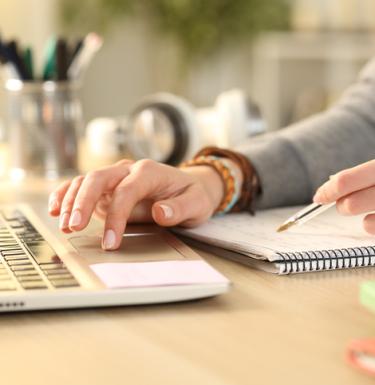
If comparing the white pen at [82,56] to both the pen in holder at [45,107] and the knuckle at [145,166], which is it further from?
the knuckle at [145,166]

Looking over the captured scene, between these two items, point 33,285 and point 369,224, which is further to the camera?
point 369,224

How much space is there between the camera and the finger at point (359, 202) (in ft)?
2.39

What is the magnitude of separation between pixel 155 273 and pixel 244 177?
38 centimetres

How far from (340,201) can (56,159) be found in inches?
28.9

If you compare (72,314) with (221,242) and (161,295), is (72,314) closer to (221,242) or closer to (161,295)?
(161,295)

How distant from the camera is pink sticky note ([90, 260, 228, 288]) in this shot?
Answer: 0.60 meters

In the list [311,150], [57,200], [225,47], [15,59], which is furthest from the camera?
[225,47]

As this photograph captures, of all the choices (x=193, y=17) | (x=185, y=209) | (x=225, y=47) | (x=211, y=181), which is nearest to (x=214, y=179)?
(x=211, y=181)

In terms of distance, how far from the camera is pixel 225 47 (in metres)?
4.48

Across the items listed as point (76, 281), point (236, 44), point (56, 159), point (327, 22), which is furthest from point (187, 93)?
point (76, 281)

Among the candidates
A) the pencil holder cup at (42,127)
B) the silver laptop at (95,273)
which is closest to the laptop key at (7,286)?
the silver laptop at (95,273)

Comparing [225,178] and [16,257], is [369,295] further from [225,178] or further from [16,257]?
[225,178]

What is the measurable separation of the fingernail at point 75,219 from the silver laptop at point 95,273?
18 millimetres

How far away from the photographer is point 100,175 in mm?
790
